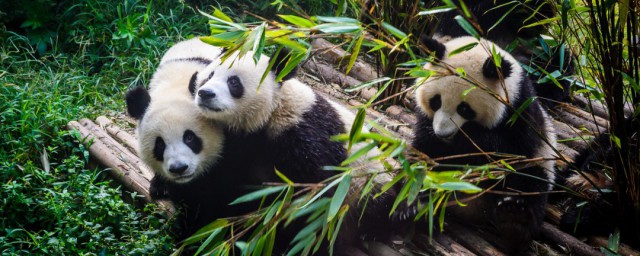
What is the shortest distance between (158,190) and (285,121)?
2.64ft

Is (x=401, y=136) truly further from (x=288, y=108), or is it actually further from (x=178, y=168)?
(x=178, y=168)

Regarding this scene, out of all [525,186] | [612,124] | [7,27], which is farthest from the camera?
[7,27]

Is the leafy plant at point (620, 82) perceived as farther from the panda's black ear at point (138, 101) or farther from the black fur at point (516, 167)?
the panda's black ear at point (138, 101)

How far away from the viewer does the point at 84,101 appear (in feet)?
14.8

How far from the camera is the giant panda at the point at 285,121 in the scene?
3.01m

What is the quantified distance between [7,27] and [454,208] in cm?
347

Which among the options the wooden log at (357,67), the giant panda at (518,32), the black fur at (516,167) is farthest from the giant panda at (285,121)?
the wooden log at (357,67)

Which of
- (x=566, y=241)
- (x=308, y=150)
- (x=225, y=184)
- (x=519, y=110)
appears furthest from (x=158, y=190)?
(x=566, y=241)

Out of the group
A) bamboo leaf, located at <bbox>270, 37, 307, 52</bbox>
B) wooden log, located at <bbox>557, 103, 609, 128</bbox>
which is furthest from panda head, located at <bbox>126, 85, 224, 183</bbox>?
wooden log, located at <bbox>557, 103, 609, 128</bbox>

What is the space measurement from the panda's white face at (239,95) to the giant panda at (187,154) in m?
0.09

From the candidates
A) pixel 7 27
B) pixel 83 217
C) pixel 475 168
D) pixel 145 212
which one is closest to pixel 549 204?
pixel 475 168

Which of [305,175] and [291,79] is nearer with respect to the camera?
[305,175]

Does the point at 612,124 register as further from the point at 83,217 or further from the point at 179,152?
the point at 83,217

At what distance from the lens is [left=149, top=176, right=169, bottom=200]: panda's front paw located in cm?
345
